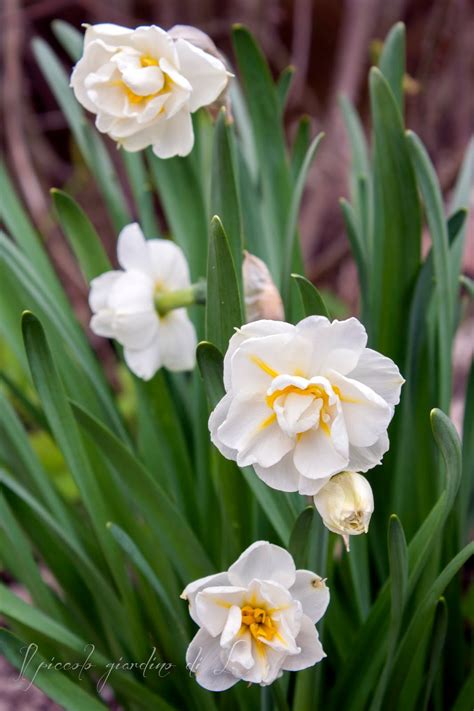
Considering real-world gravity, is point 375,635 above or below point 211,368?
below

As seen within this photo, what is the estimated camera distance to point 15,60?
2.71 meters

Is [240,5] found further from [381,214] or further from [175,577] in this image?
[175,577]

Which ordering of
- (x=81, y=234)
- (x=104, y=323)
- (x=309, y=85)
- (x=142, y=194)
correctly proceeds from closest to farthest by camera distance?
1. (x=104, y=323)
2. (x=81, y=234)
3. (x=142, y=194)
4. (x=309, y=85)

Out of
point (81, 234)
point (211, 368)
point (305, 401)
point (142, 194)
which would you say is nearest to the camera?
point (305, 401)

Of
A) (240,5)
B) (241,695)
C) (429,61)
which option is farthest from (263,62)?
(240,5)

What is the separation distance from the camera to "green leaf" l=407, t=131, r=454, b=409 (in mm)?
865

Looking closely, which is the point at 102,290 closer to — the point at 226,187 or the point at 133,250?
the point at 133,250

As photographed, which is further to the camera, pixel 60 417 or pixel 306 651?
pixel 60 417

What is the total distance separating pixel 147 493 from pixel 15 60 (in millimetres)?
2307

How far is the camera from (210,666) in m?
0.67

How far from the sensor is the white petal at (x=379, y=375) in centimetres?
59

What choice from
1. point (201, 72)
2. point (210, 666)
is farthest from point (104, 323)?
point (210, 666)

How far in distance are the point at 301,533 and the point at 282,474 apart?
13 centimetres

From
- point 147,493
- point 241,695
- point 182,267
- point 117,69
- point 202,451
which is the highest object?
point 117,69
